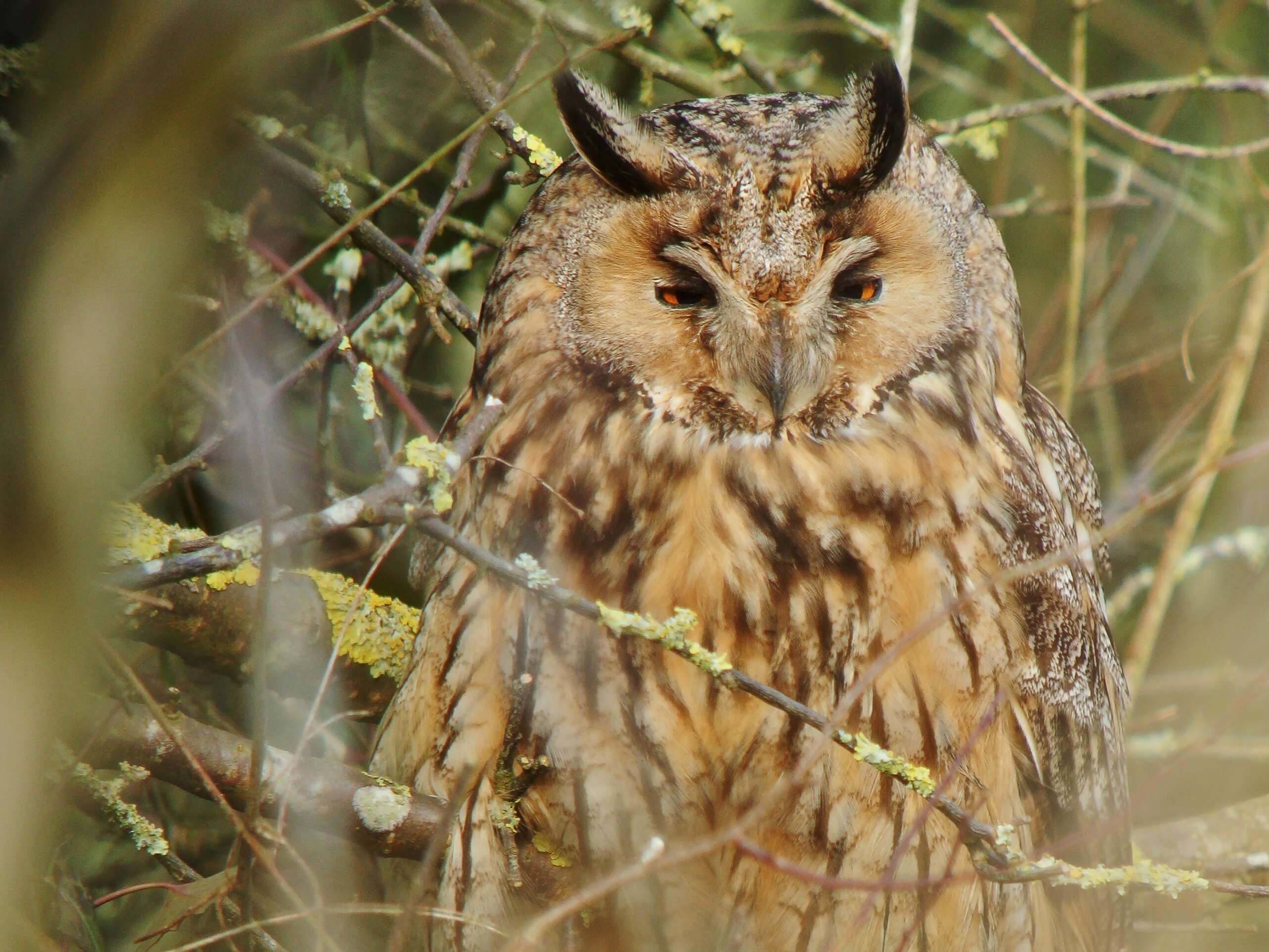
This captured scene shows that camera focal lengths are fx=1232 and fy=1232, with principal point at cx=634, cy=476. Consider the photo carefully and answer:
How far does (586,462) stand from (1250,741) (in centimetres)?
171

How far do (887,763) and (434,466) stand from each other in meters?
0.57

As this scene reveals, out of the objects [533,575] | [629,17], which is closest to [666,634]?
[533,575]

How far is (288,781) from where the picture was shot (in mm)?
1478

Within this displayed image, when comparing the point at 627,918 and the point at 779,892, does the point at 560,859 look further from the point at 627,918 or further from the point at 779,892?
the point at 779,892

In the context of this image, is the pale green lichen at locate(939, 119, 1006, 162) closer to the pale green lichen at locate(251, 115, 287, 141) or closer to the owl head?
the owl head

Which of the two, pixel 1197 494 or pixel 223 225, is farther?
pixel 1197 494

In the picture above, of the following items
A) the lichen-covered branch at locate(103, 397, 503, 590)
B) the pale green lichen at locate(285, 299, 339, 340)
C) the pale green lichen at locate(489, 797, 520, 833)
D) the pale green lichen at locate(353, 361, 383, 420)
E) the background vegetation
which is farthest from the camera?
the pale green lichen at locate(285, 299, 339, 340)

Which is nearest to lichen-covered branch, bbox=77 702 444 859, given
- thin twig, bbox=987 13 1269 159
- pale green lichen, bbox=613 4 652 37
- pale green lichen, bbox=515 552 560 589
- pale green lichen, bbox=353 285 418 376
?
pale green lichen, bbox=515 552 560 589

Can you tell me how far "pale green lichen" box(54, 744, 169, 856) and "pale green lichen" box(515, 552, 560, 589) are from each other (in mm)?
505

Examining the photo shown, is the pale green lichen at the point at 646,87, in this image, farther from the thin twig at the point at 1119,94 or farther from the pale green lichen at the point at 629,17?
the thin twig at the point at 1119,94

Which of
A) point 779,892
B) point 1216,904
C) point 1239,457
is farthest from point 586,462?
point 1216,904

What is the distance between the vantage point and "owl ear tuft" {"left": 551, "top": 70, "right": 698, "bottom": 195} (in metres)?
1.54

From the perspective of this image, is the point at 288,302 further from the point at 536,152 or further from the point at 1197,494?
the point at 1197,494

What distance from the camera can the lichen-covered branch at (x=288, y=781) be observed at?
56.5 inches
